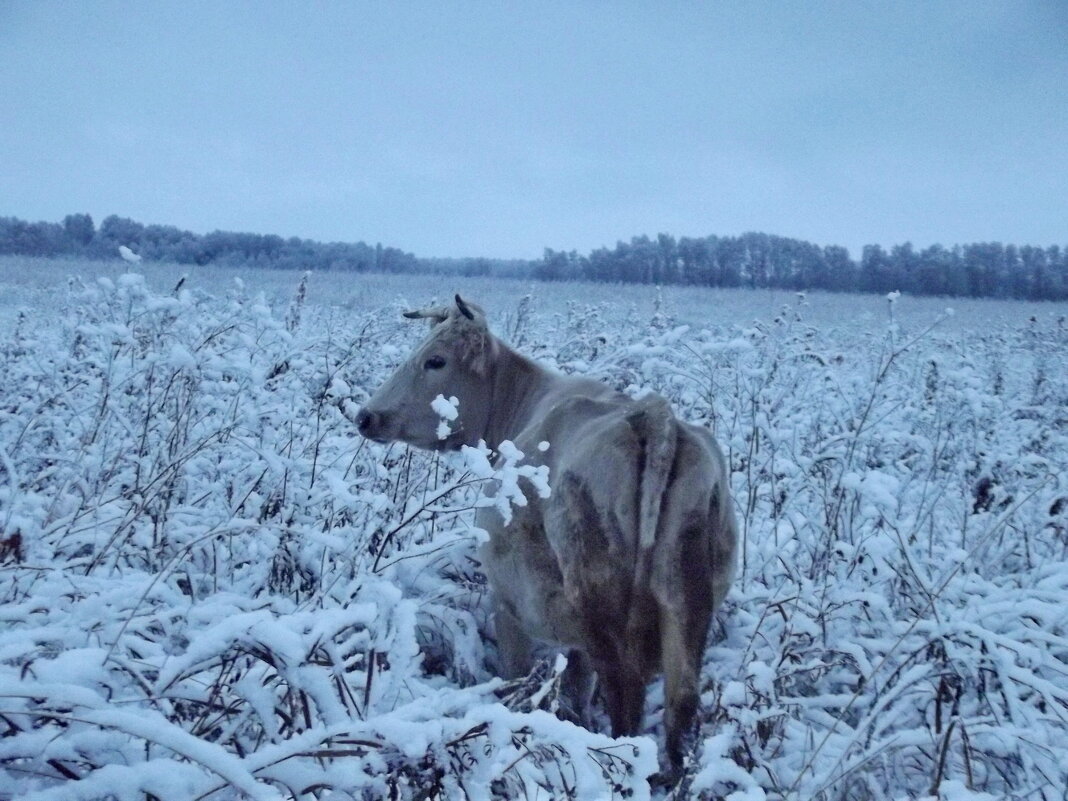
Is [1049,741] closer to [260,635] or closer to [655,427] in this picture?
[655,427]

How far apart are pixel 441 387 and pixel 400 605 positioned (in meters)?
2.94

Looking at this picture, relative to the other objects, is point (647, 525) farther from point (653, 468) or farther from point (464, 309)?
point (464, 309)

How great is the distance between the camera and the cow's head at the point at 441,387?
4297 mm

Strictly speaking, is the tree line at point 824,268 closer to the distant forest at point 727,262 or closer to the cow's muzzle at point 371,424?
the distant forest at point 727,262

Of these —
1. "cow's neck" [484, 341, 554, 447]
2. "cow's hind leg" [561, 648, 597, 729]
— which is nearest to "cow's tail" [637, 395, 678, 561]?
"cow's hind leg" [561, 648, 597, 729]

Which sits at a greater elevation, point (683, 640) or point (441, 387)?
point (441, 387)

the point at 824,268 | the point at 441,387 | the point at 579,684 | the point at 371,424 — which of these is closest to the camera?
the point at 579,684

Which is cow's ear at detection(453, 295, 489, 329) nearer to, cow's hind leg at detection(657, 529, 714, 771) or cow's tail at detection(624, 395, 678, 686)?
cow's tail at detection(624, 395, 678, 686)

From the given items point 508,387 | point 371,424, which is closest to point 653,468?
point 508,387

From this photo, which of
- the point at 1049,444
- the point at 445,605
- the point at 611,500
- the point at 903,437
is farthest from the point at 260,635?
the point at 1049,444

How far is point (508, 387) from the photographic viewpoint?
4.48m

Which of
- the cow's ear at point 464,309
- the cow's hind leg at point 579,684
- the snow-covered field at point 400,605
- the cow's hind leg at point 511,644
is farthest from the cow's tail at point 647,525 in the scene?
the cow's ear at point 464,309

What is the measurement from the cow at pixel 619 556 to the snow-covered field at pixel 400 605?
0.70 ft

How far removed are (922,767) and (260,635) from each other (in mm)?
2231
